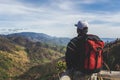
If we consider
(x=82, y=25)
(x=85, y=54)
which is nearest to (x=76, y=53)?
(x=85, y=54)

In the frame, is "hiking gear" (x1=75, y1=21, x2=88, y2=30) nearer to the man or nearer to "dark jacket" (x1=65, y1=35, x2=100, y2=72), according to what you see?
the man

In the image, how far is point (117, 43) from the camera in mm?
54188

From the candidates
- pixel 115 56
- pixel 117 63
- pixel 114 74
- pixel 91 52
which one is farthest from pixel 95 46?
pixel 115 56

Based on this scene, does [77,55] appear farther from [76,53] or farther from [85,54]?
[85,54]

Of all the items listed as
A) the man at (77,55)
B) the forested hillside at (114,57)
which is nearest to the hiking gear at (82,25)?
the man at (77,55)

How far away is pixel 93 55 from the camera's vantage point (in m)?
9.04

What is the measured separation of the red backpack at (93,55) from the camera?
8898 mm

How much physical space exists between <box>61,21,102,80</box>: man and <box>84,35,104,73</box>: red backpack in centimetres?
12

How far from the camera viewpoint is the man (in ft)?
29.4

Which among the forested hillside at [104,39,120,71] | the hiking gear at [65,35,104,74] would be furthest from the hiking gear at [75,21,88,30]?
the forested hillside at [104,39,120,71]

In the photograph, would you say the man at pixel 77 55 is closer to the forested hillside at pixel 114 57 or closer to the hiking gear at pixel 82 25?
the hiking gear at pixel 82 25

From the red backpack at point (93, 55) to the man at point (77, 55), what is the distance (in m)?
0.12

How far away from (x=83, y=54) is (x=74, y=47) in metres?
0.35

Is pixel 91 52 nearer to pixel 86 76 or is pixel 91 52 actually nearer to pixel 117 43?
pixel 86 76
